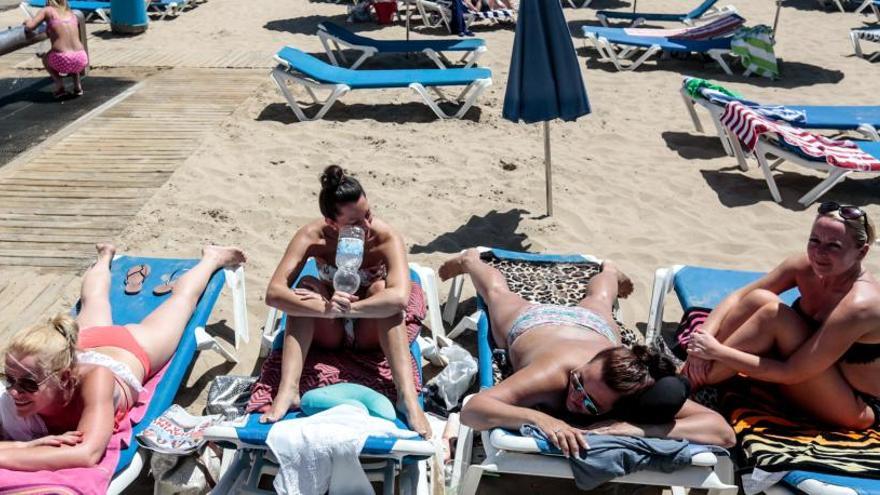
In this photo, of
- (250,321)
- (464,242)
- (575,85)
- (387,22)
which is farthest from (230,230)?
(387,22)

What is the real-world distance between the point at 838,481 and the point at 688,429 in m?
0.54

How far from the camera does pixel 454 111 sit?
8.48 meters

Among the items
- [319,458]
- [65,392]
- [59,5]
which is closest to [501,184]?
[319,458]

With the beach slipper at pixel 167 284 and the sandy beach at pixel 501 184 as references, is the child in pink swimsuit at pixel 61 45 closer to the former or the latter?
the sandy beach at pixel 501 184

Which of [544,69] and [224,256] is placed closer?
[224,256]

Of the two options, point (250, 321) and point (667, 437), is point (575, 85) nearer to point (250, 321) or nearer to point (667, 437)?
point (250, 321)

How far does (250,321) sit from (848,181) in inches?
209

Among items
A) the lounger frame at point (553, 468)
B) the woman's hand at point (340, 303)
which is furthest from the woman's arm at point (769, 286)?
the woman's hand at point (340, 303)

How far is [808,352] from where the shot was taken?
126 inches

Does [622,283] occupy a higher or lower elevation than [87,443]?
lower

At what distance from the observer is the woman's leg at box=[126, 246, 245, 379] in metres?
3.70

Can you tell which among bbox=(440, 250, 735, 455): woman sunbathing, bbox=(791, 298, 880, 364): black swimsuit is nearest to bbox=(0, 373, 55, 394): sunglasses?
bbox=(440, 250, 735, 455): woman sunbathing

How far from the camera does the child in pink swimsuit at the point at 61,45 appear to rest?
8508mm

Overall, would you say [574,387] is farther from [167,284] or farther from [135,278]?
[135,278]
